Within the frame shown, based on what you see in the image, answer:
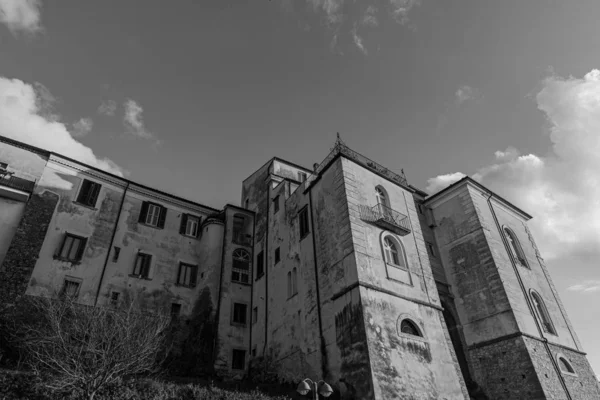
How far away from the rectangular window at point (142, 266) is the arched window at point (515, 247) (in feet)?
76.9

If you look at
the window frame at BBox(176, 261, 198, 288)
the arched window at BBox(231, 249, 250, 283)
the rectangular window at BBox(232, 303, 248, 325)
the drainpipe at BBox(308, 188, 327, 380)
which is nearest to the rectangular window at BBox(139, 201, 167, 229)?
the window frame at BBox(176, 261, 198, 288)

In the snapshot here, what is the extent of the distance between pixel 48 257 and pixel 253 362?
12776 mm

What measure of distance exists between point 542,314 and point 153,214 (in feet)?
84.0

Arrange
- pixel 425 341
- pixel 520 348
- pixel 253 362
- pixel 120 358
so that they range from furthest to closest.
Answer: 1. pixel 253 362
2. pixel 520 348
3. pixel 425 341
4. pixel 120 358

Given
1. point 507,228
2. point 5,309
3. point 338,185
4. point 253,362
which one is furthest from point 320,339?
point 507,228

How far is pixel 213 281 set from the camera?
25.0 m

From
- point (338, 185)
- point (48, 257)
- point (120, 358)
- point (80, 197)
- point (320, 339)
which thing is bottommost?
point (120, 358)

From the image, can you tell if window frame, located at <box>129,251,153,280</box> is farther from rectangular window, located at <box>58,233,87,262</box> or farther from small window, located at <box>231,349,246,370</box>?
small window, located at <box>231,349,246,370</box>

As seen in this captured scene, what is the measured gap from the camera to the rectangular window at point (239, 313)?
24.4 meters

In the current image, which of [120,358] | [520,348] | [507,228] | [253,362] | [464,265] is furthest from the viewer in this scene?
[507,228]

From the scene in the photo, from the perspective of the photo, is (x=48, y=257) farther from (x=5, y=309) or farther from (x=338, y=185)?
(x=338, y=185)

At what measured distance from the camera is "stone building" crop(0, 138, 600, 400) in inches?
696

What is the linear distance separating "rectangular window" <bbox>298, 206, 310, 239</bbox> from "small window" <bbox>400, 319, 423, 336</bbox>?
7319 mm

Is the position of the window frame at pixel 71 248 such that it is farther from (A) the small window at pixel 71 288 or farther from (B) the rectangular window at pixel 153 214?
(B) the rectangular window at pixel 153 214
